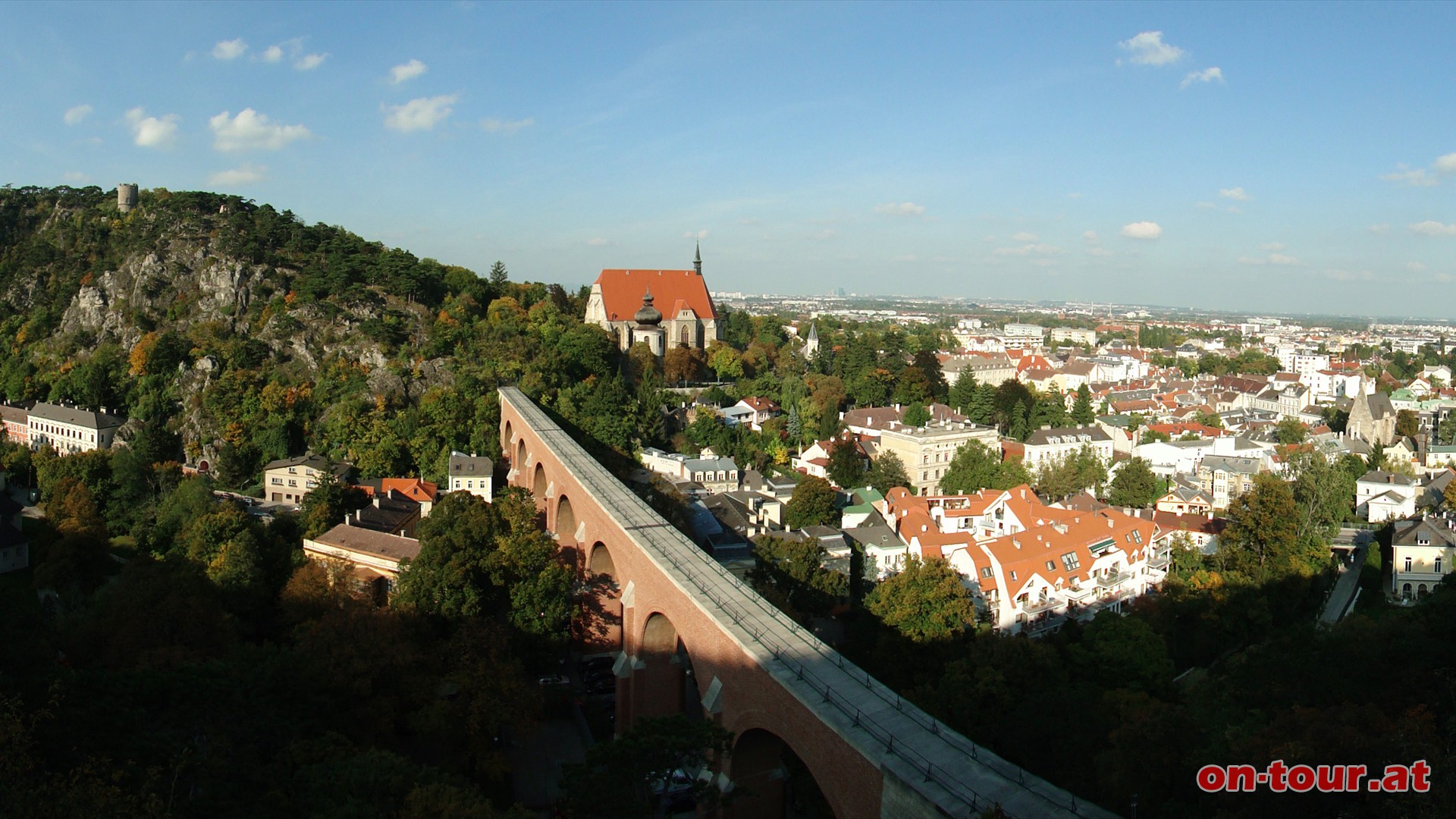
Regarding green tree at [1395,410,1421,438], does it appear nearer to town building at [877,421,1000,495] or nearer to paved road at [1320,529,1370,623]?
paved road at [1320,529,1370,623]

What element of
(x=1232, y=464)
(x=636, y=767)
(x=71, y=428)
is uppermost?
(x=71, y=428)

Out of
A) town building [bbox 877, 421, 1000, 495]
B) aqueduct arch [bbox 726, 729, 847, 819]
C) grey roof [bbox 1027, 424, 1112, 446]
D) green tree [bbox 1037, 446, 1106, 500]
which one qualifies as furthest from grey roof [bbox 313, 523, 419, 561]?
grey roof [bbox 1027, 424, 1112, 446]

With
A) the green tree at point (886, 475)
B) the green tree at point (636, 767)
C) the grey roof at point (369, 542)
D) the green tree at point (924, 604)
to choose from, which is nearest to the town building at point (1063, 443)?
the green tree at point (886, 475)

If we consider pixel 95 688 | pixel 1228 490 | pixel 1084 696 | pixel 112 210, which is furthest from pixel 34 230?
pixel 1228 490

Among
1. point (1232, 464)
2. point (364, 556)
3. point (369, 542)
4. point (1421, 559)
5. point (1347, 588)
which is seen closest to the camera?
point (364, 556)

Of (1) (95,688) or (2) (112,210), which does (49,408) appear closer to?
(2) (112,210)

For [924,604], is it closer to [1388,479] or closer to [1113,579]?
[1113,579]

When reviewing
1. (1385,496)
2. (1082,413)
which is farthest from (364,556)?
(1385,496)
